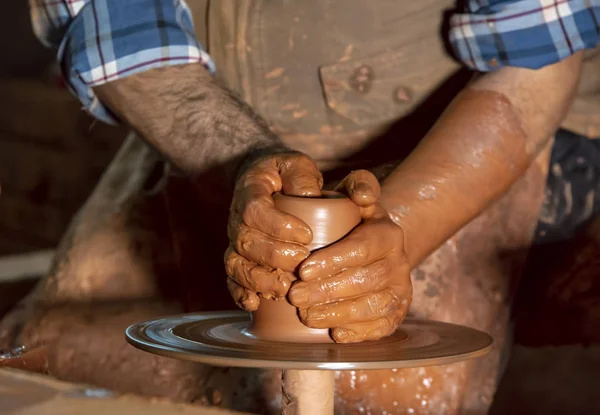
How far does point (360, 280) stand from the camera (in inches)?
38.1

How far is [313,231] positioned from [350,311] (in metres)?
0.10

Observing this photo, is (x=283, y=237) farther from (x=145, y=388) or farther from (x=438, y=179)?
(x=145, y=388)

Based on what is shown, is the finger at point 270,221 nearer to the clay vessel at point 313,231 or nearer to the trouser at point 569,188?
the clay vessel at point 313,231

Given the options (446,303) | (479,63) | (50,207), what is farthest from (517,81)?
(50,207)

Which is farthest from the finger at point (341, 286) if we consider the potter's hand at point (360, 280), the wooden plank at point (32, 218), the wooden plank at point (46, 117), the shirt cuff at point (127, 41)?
the wooden plank at point (32, 218)

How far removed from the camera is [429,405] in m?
1.40

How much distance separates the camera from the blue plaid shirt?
1.35 m

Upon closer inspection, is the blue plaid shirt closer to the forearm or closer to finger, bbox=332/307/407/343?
the forearm

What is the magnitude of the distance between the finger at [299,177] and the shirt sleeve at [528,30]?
487mm

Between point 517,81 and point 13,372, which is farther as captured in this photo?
point 517,81

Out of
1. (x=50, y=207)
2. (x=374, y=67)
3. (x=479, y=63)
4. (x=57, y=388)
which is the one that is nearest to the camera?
(x=57, y=388)

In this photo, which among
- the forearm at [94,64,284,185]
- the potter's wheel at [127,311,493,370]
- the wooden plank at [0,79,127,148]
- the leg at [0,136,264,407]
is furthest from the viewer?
the wooden plank at [0,79,127,148]

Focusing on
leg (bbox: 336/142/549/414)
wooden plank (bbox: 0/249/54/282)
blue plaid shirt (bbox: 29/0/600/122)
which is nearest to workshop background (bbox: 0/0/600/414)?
wooden plank (bbox: 0/249/54/282)

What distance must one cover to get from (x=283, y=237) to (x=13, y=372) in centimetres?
55
